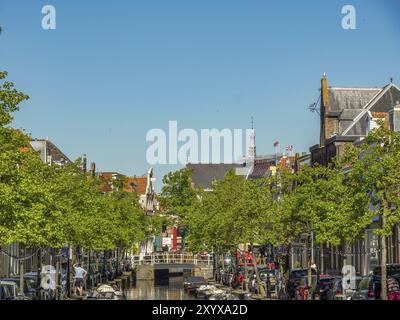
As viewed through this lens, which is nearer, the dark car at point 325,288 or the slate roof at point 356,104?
the dark car at point 325,288

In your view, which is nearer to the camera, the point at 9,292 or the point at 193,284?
the point at 9,292

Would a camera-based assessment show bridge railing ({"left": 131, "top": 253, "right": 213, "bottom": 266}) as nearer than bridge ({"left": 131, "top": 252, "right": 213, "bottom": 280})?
No

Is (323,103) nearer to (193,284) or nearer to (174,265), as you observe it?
(193,284)

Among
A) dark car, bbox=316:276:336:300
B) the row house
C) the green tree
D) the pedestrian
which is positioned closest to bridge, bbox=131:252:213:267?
the row house

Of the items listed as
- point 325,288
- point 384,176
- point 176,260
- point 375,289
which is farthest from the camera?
point 176,260

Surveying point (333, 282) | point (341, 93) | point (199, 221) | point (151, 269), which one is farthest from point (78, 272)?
point (151, 269)

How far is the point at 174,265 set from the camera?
152625 mm

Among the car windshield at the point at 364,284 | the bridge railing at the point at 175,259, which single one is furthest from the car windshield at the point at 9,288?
the bridge railing at the point at 175,259

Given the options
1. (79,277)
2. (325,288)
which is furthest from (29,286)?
(79,277)

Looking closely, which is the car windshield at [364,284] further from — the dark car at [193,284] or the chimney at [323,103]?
the chimney at [323,103]

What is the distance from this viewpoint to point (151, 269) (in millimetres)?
151500

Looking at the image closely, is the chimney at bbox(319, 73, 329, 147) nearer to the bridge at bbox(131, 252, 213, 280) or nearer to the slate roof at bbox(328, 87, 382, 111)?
the slate roof at bbox(328, 87, 382, 111)

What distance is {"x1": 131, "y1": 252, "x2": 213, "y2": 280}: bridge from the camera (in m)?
147

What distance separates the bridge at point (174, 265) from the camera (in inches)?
5780
